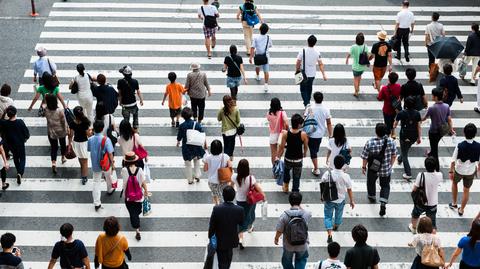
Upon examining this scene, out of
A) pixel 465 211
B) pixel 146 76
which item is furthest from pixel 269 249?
pixel 146 76

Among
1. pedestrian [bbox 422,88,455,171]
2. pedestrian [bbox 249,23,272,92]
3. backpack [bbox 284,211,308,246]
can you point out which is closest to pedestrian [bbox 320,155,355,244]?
backpack [bbox 284,211,308,246]

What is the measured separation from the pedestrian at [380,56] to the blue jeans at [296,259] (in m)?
7.30

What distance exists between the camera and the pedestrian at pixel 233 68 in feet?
52.8

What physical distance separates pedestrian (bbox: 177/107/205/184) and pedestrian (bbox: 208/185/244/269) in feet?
9.40

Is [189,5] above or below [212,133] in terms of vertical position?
above

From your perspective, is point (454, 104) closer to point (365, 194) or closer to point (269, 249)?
point (365, 194)

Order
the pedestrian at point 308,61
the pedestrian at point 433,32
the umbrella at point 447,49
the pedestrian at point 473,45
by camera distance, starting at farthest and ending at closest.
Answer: the pedestrian at point 433,32 < the pedestrian at point 473,45 < the umbrella at point 447,49 < the pedestrian at point 308,61

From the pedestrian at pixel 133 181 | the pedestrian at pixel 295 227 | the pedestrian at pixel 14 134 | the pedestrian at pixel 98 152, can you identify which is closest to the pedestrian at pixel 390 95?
the pedestrian at pixel 295 227

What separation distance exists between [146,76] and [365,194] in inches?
276

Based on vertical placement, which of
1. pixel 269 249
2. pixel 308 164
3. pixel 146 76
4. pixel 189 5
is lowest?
pixel 269 249

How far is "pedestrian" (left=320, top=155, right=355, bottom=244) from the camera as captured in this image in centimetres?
1181

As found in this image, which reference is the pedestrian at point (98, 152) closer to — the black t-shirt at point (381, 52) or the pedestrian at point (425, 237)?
the pedestrian at point (425, 237)

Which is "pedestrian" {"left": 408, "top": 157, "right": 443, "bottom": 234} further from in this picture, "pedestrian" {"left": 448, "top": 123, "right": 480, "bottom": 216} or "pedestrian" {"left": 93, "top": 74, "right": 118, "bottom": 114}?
"pedestrian" {"left": 93, "top": 74, "right": 118, "bottom": 114}

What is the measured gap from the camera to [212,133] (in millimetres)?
15930
